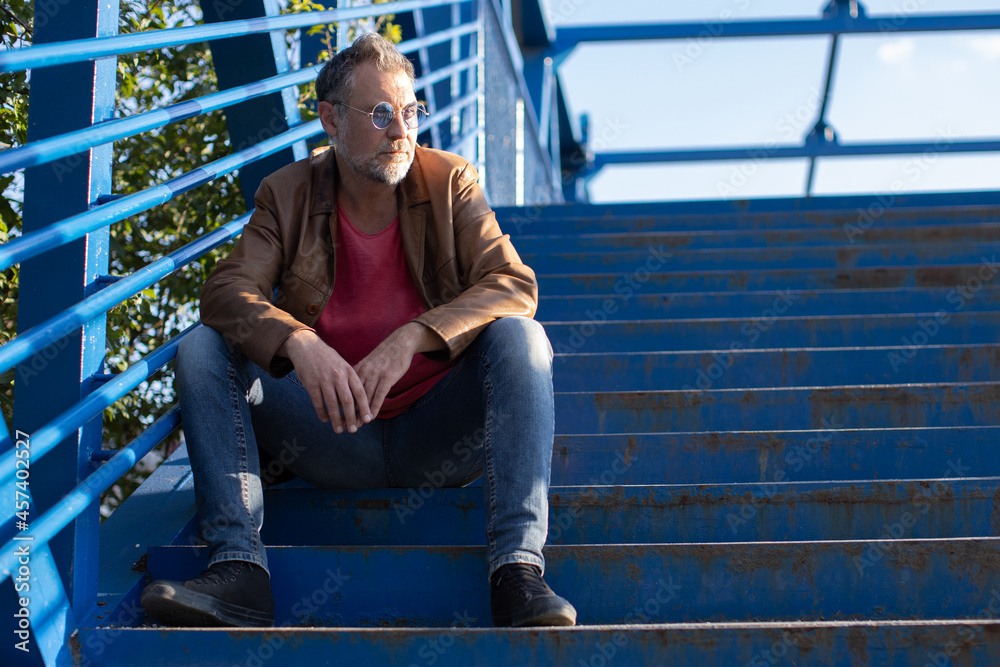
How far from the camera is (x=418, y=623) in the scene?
147cm

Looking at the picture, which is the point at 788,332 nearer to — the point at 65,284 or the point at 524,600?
the point at 524,600

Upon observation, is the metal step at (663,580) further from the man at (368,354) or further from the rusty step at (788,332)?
the rusty step at (788,332)

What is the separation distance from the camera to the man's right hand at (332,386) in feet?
4.86

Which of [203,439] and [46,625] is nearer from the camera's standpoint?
[46,625]

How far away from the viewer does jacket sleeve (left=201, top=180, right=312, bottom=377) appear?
1534mm

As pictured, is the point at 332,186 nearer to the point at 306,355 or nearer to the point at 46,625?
the point at 306,355

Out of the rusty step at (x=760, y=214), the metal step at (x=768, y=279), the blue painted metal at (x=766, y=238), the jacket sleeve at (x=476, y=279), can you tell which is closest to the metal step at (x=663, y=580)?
the jacket sleeve at (x=476, y=279)

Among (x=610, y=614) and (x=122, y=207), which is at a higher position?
(x=122, y=207)

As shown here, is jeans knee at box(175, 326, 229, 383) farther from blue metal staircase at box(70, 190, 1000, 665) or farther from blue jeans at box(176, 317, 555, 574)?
blue metal staircase at box(70, 190, 1000, 665)

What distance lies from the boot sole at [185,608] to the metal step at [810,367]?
3.73ft

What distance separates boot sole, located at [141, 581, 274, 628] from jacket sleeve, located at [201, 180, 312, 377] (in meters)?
0.38

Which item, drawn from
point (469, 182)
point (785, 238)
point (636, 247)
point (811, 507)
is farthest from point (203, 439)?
point (785, 238)

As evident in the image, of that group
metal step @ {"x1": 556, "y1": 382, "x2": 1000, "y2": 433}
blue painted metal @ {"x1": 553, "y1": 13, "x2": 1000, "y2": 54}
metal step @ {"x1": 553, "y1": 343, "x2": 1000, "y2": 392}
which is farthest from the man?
blue painted metal @ {"x1": 553, "y1": 13, "x2": 1000, "y2": 54}

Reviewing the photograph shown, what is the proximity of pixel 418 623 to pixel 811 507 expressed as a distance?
0.67 meters
